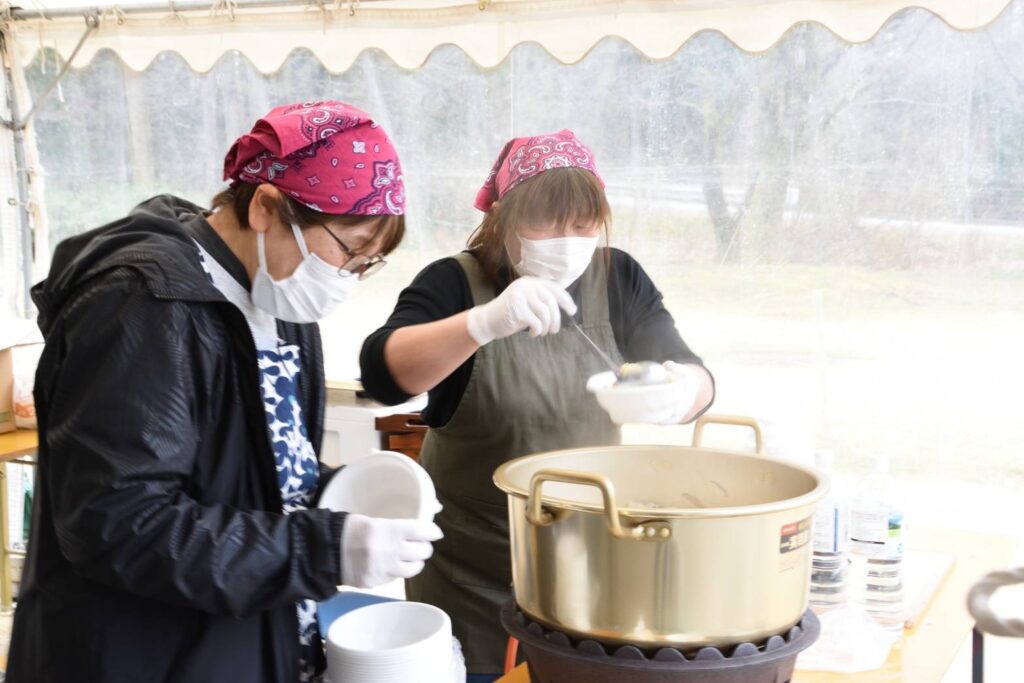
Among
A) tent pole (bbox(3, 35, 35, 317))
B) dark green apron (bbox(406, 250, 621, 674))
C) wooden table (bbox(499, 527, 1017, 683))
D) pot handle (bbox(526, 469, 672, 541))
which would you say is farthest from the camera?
tent pole (bbox(3, 35, 35, 317))

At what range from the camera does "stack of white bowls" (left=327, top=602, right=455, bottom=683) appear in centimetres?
121

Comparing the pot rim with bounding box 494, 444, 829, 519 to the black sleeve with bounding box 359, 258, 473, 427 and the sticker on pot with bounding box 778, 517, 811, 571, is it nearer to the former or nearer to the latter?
the sticker on pot with bounding box 778, 517, 811, 571

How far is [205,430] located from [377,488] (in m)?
0.32

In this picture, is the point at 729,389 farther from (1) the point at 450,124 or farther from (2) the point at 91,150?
(2) the point at 91,150

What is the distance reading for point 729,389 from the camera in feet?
10.9

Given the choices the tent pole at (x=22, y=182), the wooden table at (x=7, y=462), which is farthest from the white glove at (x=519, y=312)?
the tent pole at (x=22, y=182)

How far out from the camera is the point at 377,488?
4.69 ft

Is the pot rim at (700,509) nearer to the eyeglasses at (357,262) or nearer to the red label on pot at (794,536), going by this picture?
the red label on pot at (794,536)

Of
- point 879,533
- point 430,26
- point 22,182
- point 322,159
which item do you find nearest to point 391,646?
point 322,159

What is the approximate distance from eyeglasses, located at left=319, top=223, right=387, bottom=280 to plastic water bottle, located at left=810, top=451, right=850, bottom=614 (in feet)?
2.59

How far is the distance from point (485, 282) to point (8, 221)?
3.22 meters

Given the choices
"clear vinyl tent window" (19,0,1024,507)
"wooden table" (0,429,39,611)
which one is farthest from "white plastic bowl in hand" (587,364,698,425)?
"wooden table" (0,429,39,611)

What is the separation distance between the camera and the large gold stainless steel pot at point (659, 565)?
3.49 ft

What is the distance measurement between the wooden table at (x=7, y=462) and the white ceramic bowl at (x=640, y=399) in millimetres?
2429
